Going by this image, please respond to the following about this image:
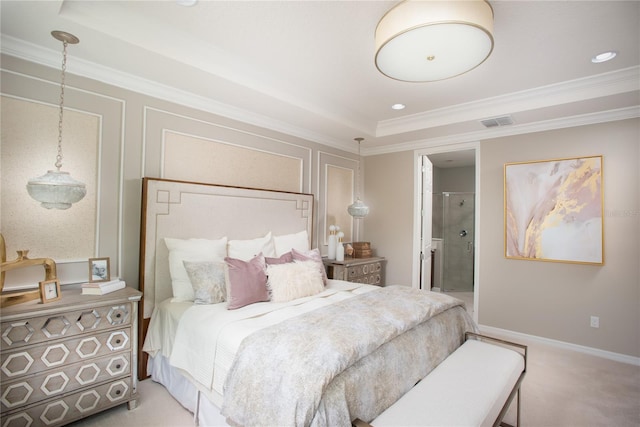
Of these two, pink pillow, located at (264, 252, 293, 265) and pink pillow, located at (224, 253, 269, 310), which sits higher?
pink pillow, located at (264, 252, 293, 265)

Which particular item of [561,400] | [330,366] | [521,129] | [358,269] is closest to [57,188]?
[330,366]

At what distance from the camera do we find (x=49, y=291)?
1.97 metres

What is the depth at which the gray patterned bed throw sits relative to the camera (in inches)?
54.1

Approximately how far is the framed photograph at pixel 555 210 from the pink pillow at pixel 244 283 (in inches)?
116

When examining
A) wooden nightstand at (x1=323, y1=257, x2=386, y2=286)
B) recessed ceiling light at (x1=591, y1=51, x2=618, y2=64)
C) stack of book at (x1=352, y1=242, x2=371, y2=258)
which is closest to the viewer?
recessed ceiling light at (x1=591, y1=51, x2=618, y2=64)

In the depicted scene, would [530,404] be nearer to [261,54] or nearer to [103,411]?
[103,411]

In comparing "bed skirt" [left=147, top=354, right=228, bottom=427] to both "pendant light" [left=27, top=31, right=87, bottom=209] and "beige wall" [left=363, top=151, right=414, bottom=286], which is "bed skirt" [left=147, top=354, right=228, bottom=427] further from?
"beige wall" [left=363, top=151, right=414, bottom=286]

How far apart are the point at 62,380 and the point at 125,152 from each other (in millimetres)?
1644

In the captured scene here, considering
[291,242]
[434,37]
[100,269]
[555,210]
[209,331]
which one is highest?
[434,37]

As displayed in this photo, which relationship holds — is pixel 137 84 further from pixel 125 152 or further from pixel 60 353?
pixel 60 353

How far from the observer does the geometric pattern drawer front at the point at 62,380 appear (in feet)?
5.73

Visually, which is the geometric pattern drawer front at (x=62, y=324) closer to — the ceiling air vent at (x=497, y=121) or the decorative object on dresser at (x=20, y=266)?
the decorative object on dresser at (x=20, y=266)

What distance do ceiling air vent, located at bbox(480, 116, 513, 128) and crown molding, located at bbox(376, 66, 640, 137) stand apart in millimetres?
72

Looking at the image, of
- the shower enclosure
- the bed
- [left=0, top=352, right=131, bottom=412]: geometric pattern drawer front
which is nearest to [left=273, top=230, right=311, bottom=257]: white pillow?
the bed
